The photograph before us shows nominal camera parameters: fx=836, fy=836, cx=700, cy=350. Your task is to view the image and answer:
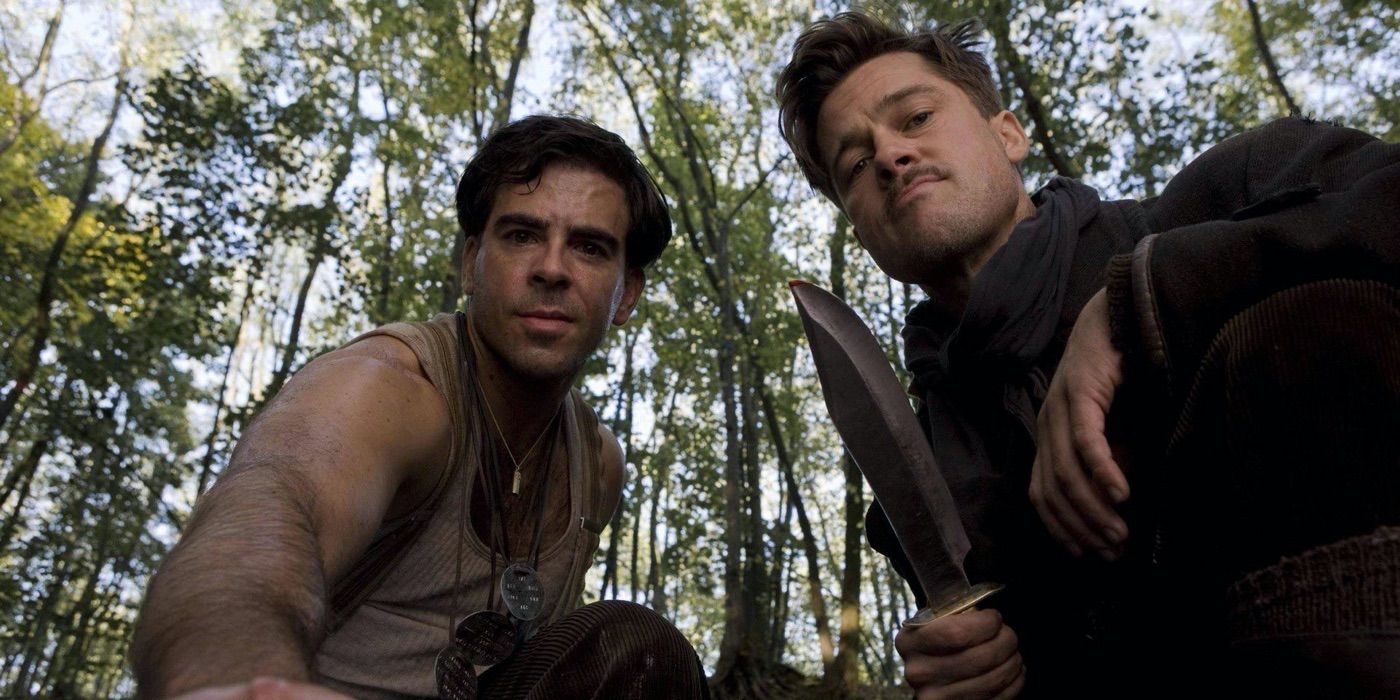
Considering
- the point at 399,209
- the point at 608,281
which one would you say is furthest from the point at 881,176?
the point at 399,209

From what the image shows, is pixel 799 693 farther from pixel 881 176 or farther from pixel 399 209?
pixel 399 209

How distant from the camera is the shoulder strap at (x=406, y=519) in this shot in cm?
218

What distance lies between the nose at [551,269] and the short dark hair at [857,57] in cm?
103

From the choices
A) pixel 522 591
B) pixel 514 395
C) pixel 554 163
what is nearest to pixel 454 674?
pixel 522 591

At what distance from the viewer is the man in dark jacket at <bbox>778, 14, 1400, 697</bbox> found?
3.23 feet

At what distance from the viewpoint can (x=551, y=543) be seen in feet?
8.60

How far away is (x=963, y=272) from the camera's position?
2.32 metres

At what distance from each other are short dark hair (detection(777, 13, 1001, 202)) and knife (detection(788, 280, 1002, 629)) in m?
1.13

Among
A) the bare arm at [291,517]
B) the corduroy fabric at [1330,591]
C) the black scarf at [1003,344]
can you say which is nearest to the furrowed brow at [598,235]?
the bare arm at [291,517]

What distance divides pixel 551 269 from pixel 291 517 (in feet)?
4.32

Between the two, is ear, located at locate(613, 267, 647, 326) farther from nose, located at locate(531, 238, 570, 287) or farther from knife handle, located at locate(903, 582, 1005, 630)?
knife handle, located at locate(903, 582, 1005, 630)

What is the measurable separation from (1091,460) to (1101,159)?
8.44 meters

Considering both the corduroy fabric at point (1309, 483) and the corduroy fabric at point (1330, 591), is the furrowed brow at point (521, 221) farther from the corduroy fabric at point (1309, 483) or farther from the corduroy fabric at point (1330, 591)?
the corduroy fabric at point (1330, 591)

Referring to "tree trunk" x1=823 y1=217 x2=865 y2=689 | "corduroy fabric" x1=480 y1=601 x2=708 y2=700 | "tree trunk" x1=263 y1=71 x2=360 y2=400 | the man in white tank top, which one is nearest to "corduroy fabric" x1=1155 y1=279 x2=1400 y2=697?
the man in white tank top
